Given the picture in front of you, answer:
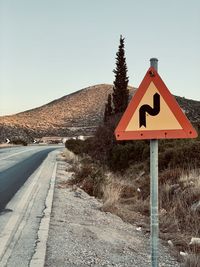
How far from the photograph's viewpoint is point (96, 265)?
233 inches

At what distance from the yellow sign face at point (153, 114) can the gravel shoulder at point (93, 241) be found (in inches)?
Result: 84.6

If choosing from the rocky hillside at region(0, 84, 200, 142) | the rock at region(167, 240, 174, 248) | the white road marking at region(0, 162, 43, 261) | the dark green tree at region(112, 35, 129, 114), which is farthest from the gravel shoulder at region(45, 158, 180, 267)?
the rocky hillside at region(0, 84, 200, 142)

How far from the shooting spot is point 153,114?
4762 millimetres

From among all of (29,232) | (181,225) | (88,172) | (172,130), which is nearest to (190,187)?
(181,225)

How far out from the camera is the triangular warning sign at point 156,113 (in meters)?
4.73

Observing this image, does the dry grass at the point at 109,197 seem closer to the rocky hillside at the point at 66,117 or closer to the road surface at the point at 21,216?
the road surface at the point at 21,216

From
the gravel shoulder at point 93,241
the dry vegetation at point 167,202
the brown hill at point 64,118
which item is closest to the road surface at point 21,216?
the gravel shoulder at point 93,241

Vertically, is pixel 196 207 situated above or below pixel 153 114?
below

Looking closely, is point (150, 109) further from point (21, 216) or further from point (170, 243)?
point (21, 216)

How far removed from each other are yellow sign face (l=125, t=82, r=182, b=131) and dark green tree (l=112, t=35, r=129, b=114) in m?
41.1

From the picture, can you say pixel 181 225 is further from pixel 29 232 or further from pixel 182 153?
pixel 182 153

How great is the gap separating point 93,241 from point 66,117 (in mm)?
145741

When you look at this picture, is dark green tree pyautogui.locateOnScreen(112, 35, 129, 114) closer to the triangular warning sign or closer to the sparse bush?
the sparse bush

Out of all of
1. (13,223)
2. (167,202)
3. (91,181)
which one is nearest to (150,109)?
(13,223)
